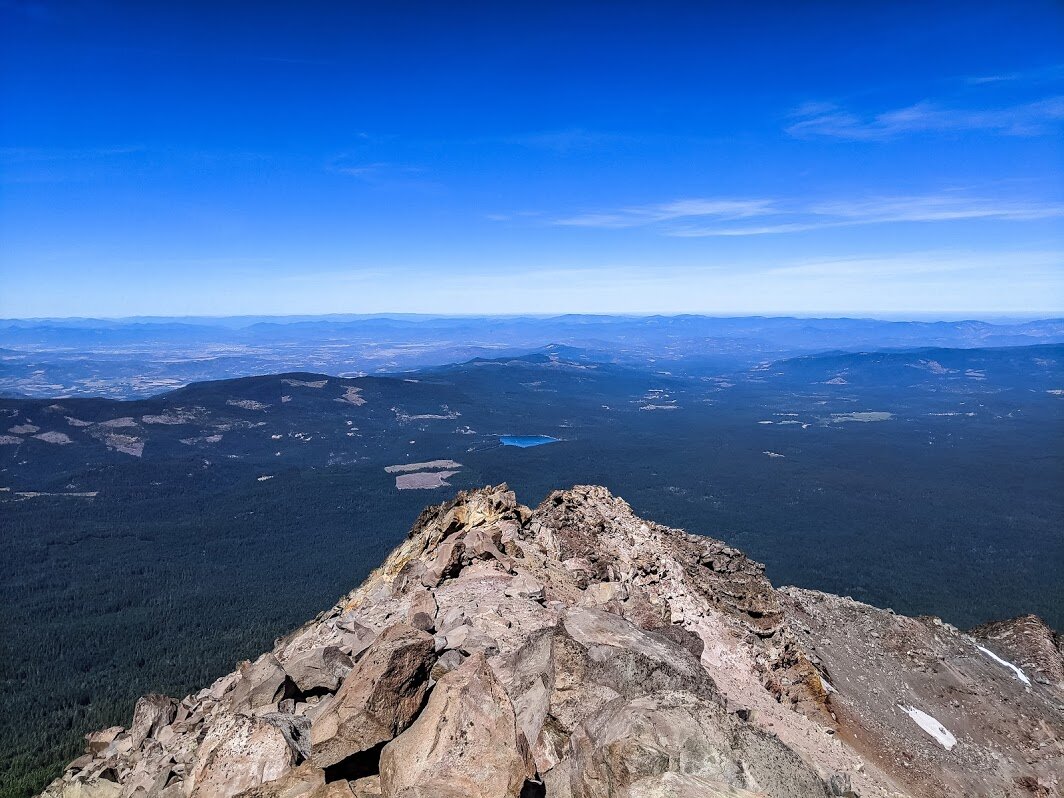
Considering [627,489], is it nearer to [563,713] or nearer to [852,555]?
[852,555]

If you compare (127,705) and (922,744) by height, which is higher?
(922,744)

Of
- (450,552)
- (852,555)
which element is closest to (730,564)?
(450,552)

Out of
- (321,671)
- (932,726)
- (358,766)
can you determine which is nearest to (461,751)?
(358,766)

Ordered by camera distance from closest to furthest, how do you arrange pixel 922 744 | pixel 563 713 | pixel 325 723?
1. pixel 325 723
2. pixel 563 713
3. pixel 922 744

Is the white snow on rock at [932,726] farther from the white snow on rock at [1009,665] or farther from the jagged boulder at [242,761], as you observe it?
the jagged boulder at [242,761]

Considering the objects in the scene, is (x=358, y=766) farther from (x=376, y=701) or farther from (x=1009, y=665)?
(x=1009, y=665)

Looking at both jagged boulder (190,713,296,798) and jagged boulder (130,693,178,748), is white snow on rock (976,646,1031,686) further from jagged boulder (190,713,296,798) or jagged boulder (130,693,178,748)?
jagged boulder (130,693,178,748)
